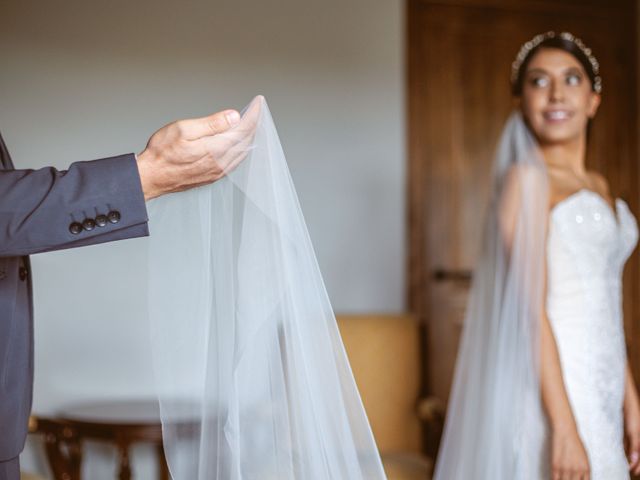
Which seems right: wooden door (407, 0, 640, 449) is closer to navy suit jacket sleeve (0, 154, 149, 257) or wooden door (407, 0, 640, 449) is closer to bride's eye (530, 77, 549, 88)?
bride's eye (530, 77, 549, 88)

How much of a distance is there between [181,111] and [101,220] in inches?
103

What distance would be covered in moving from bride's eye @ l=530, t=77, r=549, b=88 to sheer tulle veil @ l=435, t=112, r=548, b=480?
103 mm

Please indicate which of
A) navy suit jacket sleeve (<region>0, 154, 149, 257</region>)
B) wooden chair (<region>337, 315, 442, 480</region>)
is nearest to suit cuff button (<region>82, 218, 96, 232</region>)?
navy suit jacket sleeve (<region>0, 154, 149, 257</region>)

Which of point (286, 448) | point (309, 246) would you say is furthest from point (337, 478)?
point (309, 246)

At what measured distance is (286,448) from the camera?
1.40 m

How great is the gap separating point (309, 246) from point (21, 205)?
0.50 m

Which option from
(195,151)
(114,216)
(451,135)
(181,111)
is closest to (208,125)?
(195,151)

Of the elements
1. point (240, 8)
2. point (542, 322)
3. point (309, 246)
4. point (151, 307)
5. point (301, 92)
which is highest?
point (240, 8)

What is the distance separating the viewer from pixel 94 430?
3.02 metres

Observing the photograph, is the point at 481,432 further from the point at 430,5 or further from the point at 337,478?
the point at 430,5

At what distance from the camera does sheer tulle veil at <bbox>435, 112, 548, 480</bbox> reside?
192 centimetres

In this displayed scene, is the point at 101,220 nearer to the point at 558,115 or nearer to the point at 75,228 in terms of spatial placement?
the point at 75,228

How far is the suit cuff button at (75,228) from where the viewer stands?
3.99 ft

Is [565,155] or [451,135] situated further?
[451,135]
